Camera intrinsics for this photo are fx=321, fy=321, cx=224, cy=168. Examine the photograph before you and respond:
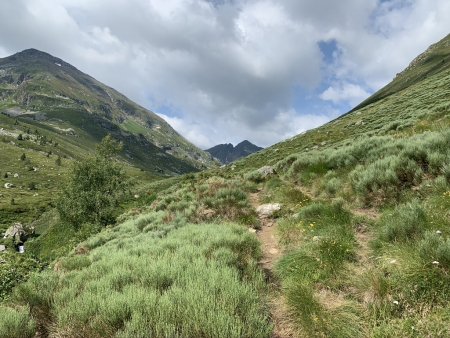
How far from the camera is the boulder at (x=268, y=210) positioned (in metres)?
13.9

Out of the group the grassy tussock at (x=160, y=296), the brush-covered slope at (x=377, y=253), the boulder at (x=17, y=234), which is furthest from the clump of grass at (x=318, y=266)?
the boulder at (x=17, y=234)

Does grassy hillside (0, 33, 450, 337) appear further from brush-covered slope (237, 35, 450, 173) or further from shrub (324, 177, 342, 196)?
brush-covered slope (237, 35, 450, 173)

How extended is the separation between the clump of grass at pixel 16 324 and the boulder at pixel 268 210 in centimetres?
971

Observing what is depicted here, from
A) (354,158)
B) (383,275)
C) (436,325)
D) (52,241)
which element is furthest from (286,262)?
(52,241)

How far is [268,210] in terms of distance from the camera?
14.1 m

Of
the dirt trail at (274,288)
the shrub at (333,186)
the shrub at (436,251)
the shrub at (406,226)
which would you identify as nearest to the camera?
the shrub at (436,251)

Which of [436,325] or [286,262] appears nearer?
[436,325]

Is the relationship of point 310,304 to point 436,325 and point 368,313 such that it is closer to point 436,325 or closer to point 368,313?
point 368,313

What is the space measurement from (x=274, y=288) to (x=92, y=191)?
38.7m

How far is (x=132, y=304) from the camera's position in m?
5.19

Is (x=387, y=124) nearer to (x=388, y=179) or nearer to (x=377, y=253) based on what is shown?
(x=388, y=179)

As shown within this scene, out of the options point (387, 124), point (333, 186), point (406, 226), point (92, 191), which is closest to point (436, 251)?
point (406, 226)

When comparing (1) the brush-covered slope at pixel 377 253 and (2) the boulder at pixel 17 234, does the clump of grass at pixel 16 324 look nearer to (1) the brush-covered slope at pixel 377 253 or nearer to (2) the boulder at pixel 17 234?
(1) the brush-covered slope at pixel 377 253

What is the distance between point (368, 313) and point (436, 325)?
89 centimetres
